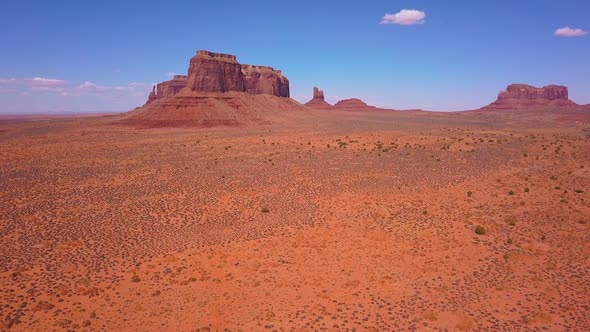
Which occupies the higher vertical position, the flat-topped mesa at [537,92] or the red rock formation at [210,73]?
the flat-topped mesa at [537,92]

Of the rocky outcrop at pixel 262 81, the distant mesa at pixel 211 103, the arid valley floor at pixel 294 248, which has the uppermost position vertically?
the rocky outcrop at pixel 262 81

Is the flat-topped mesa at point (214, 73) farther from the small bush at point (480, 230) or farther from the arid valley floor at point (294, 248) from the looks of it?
the small bush at point (480, 230)

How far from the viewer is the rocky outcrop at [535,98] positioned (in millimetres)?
181125

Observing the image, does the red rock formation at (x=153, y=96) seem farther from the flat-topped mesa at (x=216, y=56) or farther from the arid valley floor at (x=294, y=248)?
the arid valley floor at (x=294, y=248)

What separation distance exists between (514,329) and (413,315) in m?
3.05

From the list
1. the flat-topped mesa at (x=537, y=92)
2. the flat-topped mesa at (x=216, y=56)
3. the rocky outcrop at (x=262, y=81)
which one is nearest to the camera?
the flat-topped mesa at (x=216, y=56)

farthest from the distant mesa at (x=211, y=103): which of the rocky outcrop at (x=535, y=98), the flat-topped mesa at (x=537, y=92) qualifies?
the flat-topped mesa at (x=537, y=92)

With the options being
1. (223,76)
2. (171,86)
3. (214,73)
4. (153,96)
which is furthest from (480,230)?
(153,96)

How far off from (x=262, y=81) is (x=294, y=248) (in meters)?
118

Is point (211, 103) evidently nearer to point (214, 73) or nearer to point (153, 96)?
point (214, 73)

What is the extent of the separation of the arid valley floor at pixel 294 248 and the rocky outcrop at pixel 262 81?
9810cm

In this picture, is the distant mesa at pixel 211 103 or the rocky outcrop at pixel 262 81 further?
the rocky outcrop at pixel 262 81

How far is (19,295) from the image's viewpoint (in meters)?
12.5

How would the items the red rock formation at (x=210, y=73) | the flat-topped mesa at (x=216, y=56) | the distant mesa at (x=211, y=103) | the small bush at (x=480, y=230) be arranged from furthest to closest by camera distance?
the flat-topped mesa at (x=216, y=56)
the red rock formation at (x=210, y=73)
the distant mesa at (x=211, y=103)
the small bush at (x=480, y=230)
